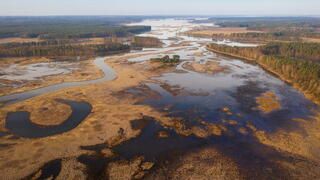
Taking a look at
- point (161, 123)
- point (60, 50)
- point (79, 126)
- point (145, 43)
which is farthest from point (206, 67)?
point (145, 43)

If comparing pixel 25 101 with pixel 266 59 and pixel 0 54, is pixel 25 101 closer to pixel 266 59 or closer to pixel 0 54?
pixel 0 54

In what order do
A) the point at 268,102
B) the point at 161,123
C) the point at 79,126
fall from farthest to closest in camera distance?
the point at 268,102 → the point at 161,123 → the point at 79,126

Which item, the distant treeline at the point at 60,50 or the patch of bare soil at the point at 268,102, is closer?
the patch of bare soil at the point at 268,102

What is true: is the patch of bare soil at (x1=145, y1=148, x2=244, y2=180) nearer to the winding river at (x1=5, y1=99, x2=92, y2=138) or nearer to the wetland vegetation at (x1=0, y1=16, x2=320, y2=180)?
the wetland vegetation at (x1=0, y1=16, x2=320, y2=180)

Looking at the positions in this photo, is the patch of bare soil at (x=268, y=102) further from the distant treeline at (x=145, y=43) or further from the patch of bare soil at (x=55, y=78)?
the distant treeline at (x=145, y=43)

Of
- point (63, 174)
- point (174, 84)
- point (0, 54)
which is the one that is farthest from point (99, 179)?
point (0, 54)

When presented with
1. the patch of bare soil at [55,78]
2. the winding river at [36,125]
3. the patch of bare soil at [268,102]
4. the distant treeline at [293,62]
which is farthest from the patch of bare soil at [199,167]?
the patch of bare soil at [55,78]

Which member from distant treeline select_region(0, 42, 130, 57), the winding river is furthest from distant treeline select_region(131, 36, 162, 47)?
the winding river

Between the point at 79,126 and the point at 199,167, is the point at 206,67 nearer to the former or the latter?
the point at 79,126
